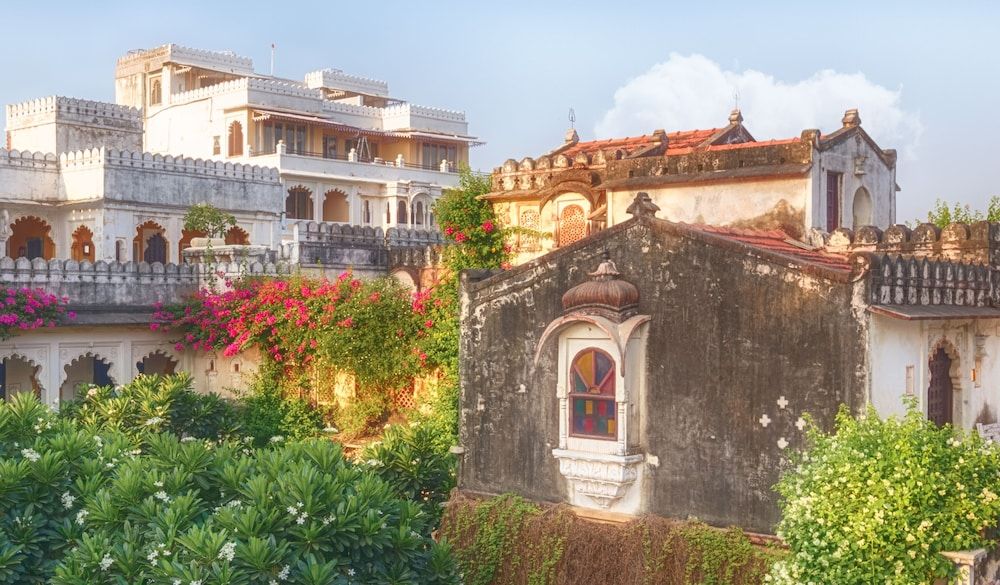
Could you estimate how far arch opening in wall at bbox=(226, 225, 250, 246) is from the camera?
2970cm

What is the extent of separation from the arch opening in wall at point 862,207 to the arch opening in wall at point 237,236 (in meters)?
17.1

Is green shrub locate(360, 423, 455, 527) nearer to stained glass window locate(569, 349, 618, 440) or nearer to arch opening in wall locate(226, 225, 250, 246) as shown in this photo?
stained glass window locate(569, 349, 618, 440)

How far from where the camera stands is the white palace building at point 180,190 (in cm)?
2048

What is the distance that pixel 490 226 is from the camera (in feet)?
64.2

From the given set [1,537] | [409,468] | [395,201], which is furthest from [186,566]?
[395,201]

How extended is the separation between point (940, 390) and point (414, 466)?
5960 millimetres

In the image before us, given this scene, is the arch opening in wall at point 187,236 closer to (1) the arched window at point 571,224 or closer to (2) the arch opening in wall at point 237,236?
(2) the arch opening in wall at point 237,236

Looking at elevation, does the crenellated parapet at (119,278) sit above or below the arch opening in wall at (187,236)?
below

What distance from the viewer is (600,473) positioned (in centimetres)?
1208

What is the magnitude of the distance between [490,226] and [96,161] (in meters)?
12.6

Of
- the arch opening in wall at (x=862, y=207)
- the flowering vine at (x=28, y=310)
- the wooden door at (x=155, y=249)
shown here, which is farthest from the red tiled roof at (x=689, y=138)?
the wooden door at (x=155, y=249)

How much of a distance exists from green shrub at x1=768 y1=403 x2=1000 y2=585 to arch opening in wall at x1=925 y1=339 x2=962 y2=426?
278cm

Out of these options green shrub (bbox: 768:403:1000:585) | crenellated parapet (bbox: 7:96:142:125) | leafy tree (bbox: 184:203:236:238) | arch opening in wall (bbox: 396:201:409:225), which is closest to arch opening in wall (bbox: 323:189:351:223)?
arch opening in wall (bbox: 396:201:409:225)

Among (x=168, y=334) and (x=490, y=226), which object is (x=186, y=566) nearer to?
(x=490, y=226)
